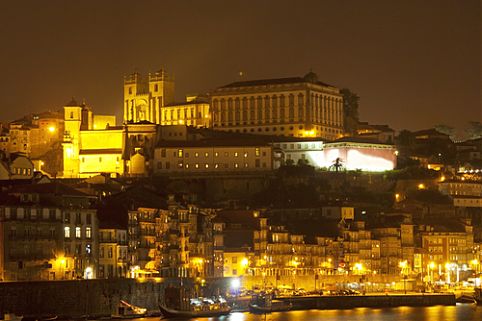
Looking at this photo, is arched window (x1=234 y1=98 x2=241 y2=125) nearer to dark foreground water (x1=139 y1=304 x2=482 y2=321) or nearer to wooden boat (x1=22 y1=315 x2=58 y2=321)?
dark foreground water (x1=139 y1=304 x2=482 y2=321)

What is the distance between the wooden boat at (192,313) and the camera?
75625mm

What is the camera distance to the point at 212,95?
5807 inches

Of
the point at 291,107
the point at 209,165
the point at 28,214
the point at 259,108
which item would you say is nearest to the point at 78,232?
the point at 28,214

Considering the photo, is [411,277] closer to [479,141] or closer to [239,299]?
[239,299]

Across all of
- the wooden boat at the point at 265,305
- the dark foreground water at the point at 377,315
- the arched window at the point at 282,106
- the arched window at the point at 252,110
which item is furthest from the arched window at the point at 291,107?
the wooden boat at the point at 265,305

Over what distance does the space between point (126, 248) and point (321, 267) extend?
84.1 feet

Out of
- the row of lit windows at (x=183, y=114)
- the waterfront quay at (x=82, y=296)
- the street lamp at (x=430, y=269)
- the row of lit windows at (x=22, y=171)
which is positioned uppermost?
the row of lit windows at (x=183, y=114)

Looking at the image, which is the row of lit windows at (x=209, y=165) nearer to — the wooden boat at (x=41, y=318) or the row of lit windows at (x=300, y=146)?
the row of lit windows at (x=300, y=146)

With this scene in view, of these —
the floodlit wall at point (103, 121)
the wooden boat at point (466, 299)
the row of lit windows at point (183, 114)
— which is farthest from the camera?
the row of lit windows at point (183, 114)

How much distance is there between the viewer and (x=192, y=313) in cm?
7794

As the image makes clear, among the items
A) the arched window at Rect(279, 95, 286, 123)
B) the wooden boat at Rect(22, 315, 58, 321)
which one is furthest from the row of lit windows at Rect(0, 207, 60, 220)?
the arched window at Rect(279, 95, 286, 123)

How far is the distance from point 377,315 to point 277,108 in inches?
2422

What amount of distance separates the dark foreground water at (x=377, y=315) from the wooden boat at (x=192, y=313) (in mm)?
432

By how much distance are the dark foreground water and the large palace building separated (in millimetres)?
51478
